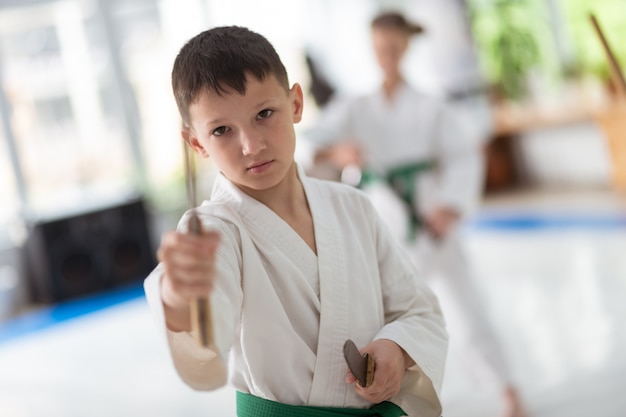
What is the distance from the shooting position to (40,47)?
8.38m

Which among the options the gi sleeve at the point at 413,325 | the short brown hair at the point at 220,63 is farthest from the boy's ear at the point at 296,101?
the gi sleeve at the point at 413,325

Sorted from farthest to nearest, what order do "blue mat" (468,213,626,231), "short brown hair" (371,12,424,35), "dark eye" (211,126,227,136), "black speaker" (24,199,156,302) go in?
Result: "black speaker" (24,199,156,302)
"blue mat" (468,213,626,231)
"short brown hair" (371,12,424,35)
"dark eye" (211,126,227,136)

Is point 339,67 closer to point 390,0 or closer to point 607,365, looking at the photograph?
point 390,0

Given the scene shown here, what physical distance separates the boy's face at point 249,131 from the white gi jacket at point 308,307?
102mm

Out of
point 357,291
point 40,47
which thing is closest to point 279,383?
point 357,291

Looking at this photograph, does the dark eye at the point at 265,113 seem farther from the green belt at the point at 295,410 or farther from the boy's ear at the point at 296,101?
the green belt at the point at 295,410

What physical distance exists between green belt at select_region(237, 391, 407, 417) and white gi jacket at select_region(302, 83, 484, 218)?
1887 mm

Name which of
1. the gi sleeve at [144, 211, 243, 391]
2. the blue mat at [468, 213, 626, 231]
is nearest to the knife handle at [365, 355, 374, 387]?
the gi sleeve at [144, 211, 243, 391]

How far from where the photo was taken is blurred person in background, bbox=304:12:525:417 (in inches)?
129

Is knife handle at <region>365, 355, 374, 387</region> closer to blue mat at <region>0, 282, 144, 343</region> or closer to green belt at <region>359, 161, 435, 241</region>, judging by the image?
green belt at <region>359, 161, 435, 241</region>

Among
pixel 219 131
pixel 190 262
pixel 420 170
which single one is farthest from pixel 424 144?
pixel 190 262

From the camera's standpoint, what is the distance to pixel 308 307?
145 cm

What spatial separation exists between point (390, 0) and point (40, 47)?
13.8ft

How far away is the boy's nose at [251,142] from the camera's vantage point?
131 centimetres
